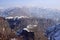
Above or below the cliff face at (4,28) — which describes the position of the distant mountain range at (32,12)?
above

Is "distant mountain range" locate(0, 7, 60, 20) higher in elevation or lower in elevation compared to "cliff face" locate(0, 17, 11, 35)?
higher

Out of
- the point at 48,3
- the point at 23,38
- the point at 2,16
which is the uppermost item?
the point at 48,3

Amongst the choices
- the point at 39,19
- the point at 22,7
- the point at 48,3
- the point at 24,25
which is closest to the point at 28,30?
the point at 24,25

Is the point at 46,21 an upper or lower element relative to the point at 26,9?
lower

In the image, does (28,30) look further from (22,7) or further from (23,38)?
(22,7)

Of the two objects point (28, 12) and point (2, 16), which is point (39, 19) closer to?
point (28, 12)

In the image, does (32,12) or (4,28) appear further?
(32,12)

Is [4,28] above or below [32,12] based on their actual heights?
below
